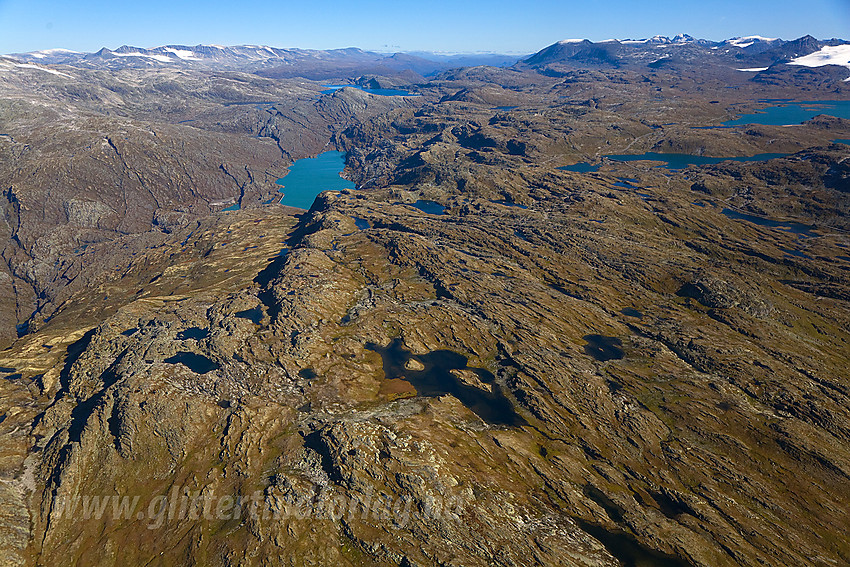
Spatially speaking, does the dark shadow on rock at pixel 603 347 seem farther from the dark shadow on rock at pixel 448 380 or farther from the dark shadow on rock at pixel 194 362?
the dark shadow on rock at pixel 194 362

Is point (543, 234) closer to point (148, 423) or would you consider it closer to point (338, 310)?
point (338, 310)

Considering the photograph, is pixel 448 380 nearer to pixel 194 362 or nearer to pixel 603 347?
pixel 603 347

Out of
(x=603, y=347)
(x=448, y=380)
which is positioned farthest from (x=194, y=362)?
(x=603, y=347)

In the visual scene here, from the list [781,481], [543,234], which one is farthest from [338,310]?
[781,481]

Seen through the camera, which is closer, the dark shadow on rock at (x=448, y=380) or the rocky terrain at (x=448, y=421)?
the rocky terrain at (x=448, y=421)

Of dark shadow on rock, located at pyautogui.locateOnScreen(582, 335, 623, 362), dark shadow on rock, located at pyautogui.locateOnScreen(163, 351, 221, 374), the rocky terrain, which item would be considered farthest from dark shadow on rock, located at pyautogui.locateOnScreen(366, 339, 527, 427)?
dark shadow on rock, located at pyautogui.locateOnScreen(163, 351, 221, 374)

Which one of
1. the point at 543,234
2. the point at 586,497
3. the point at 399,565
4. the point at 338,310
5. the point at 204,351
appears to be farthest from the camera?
the point at 543,234

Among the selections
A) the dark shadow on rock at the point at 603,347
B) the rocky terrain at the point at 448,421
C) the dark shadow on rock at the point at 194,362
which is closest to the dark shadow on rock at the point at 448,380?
the rocky terrain at the point at 448,421

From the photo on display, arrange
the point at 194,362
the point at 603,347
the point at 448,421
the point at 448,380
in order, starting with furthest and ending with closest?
the point at 603,347
the point at 194,362
the point at 448,380
the point at 448,421

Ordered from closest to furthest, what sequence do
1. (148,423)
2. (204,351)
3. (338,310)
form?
(148,423), (204,351), (338,310)

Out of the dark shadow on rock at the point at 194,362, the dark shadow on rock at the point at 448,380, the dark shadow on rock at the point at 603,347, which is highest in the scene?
the dark shadow on rock at the point at 603,347

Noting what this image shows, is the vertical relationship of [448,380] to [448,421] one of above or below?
below
